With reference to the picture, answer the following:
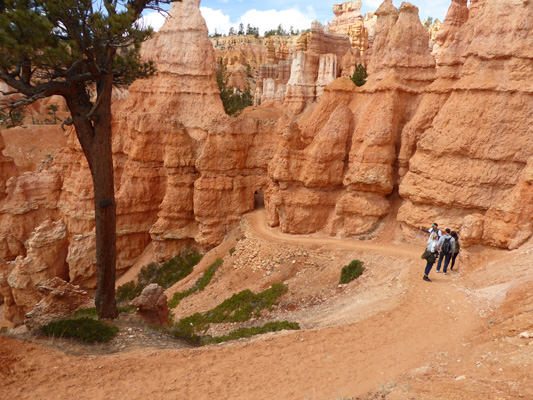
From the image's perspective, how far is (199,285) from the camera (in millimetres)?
20922

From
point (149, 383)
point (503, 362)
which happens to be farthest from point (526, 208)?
point (149, 383)

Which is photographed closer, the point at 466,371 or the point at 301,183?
the point at 466,371

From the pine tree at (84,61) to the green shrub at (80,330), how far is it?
1.31 metres

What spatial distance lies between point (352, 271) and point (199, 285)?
9242 mm

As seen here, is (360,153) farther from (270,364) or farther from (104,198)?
(270,364)

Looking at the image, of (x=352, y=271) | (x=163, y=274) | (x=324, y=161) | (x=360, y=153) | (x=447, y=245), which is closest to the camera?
(x=447, y=245)

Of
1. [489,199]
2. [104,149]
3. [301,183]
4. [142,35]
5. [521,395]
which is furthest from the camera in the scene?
[301,183]

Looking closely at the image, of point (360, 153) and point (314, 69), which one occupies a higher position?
point (314, 69)

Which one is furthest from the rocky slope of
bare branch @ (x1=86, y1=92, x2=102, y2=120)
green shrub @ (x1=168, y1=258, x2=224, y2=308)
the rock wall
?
bare branch @ (x1=86, y1=92, x2=102, y2=120)

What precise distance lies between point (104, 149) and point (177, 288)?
499 inches

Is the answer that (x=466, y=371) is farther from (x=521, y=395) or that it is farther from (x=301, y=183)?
(x=301, y=183)

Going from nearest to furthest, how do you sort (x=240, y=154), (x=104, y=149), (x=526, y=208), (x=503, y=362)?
(x=503, y=362), (x=104, y=149), (x=526, y=208), (x=240, y=154)

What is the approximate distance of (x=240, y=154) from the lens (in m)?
24.2

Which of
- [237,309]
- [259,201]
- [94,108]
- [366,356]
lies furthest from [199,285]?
[366,356]
